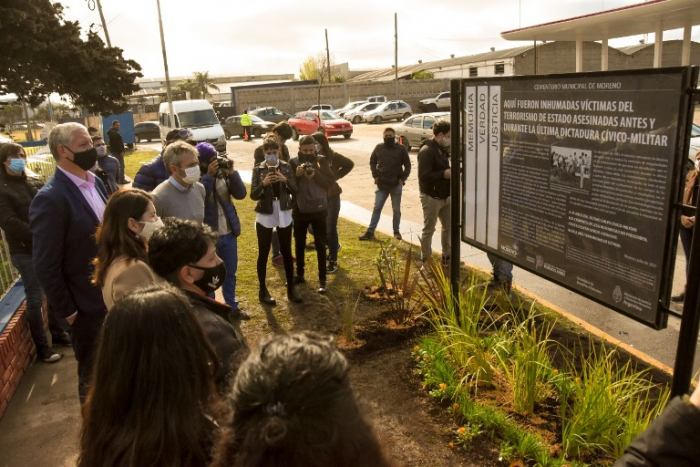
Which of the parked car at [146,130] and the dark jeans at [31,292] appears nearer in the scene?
the dark jeans at [31,292]

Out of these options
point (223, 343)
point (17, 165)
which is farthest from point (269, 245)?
point (223, 343)

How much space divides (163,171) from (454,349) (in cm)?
327

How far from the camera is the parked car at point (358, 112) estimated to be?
3809cm

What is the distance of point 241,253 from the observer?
27.2 ft

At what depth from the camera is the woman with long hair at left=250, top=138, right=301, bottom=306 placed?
5656 millimetres

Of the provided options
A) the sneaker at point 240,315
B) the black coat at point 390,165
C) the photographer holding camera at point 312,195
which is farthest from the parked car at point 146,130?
the sneaker at point 240,315

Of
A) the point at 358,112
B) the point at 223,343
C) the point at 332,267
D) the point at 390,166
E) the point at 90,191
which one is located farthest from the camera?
the point at 358,112

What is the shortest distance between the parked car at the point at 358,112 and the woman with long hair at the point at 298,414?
3764 cm

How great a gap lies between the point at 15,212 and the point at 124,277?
2.66 metres

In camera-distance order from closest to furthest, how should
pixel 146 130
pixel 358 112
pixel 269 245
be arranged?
pixel 269 245 < pixel 146 130 < pixel 358 112

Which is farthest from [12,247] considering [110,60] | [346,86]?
[346,86]

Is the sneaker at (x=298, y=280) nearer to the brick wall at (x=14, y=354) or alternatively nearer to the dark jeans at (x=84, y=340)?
the brick wall at (x=14, y=354)

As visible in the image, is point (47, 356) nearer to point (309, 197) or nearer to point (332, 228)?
point (309, 197)

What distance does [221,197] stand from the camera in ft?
17.6
